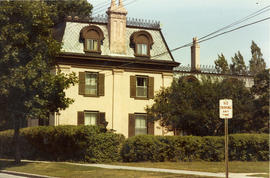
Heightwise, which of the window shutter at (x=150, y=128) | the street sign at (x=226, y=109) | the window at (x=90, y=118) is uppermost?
the street sign at (x=226, y=109)

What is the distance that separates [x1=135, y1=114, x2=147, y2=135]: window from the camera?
47156 millimetres

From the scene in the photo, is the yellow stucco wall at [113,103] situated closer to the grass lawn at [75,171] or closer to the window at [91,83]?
the window at [91,83]

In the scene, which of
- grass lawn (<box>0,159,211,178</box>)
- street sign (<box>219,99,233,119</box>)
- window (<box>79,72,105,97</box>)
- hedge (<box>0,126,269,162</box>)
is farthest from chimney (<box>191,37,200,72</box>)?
street sign (<box>219,99,233,119</box>)

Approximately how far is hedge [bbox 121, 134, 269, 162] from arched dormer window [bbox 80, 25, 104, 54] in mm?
13877

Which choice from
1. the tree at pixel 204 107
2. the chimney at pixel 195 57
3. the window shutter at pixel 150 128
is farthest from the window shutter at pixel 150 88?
the chimney at pixel 195 57

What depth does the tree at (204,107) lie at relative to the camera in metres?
38.3

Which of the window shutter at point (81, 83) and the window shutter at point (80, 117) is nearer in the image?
the window shutter at point (80, 117)

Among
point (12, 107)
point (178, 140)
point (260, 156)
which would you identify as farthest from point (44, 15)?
point (260, 156)

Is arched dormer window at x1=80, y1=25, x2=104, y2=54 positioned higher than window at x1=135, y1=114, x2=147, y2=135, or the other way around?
arched dormer window at x1=80, y1=25, x2=104, y2=54

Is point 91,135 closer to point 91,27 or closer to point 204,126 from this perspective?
point 204,126

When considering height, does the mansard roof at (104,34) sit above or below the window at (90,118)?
above

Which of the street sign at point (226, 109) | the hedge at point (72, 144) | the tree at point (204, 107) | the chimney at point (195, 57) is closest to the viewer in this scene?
the street sign at point (226, 109)

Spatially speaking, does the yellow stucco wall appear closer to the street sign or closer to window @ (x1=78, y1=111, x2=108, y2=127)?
window @ (x1=78, y1=111, x2=108, y2=127)

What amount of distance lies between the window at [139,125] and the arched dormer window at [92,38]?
264 inches
